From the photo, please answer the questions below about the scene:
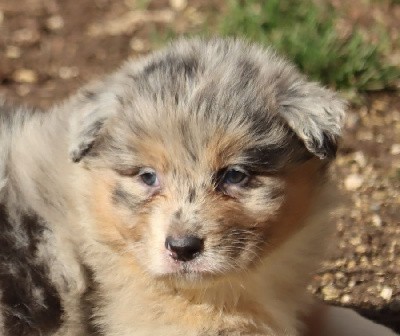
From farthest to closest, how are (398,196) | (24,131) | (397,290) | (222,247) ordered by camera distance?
(398,196)
(397,290)
(24,131)
(222,247)

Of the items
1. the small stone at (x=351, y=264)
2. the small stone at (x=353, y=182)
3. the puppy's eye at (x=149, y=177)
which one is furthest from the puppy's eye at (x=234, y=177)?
the small stone at (x=353, y=182)

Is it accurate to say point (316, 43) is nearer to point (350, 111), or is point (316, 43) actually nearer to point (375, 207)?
point (350, 111)

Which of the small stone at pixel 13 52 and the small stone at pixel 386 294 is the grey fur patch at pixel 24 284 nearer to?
the small stone at pixel 386 294

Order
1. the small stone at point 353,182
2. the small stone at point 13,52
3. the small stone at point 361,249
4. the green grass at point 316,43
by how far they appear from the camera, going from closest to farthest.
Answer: the small stone at point 361,249, the small stone at point 353,182, the green grass at point 316,43, the small stone at point 13,52

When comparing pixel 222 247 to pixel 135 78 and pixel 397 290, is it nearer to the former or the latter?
pixel 135 78

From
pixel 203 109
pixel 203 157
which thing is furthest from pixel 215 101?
pixel 203 157

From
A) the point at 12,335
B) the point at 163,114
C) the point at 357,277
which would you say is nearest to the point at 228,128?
the point at 163,114

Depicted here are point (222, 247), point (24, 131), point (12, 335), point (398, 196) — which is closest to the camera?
point (222, 247)
